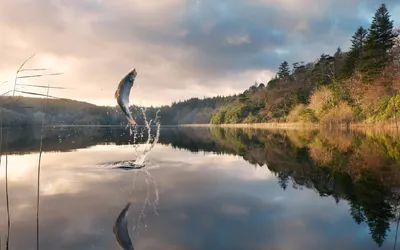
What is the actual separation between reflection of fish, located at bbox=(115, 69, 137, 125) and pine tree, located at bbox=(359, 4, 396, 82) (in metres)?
47.8

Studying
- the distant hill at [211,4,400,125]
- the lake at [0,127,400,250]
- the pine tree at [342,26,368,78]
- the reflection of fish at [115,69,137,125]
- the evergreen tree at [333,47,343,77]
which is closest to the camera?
the lake at [0,127,400,250]

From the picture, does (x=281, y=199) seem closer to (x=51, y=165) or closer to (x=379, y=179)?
(x=379, y=179)

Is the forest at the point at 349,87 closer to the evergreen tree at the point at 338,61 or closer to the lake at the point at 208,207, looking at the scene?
the evergreen tree at the point at 338,61

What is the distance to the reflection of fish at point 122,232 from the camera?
490cm

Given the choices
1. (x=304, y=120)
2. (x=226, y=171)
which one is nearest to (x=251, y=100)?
(x=304, y=120)

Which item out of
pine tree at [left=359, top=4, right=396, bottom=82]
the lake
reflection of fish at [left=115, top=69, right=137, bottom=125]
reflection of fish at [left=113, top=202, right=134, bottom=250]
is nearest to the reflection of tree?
the lake

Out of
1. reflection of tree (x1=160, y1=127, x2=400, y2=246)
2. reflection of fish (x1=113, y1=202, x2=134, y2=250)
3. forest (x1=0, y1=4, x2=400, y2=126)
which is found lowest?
reflection of fish (x1=113, y1=202, x2=134, y2=250)

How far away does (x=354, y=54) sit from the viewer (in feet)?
190

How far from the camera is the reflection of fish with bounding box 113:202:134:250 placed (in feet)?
16.1

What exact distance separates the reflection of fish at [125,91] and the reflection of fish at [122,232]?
2.52 metres

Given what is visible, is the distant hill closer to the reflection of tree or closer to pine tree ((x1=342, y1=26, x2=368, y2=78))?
pine tree ((x1=342, y1=26, x2=368, y2=78))

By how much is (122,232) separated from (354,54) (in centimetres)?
6191

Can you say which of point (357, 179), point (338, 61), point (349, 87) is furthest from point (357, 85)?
point (357, 179)

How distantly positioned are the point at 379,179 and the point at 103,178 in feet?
29.0
